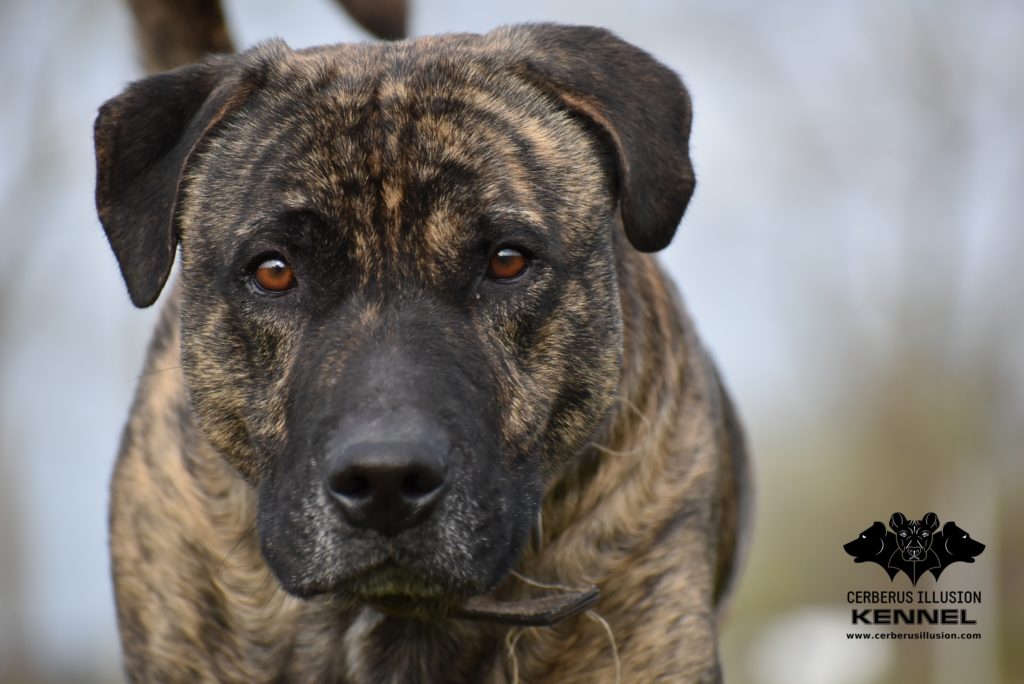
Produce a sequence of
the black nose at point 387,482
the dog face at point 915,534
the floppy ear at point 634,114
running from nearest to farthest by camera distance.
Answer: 1. the black nose at point 387,482
2. the floppy ear at point 634,114
3. the dog face at point 915,534

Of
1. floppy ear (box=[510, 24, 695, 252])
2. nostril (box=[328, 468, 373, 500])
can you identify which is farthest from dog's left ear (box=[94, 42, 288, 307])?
nostril (box=[328, 468, 373, 500])

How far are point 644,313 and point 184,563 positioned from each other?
151cm

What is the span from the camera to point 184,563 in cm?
411

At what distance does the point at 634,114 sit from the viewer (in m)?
3.88

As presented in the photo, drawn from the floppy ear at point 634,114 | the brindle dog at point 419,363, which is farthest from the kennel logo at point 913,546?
the floppy ear at point 634,114

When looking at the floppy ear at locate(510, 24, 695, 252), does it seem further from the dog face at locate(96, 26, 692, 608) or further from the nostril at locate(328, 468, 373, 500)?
the nostril at locate(328, 468, 373, 500)

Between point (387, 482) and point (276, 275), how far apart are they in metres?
0.78

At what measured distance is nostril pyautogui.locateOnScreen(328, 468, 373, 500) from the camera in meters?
3.18

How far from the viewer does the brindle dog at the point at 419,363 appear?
342cm

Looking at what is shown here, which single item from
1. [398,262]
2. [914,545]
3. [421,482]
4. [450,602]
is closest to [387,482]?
[421,482]

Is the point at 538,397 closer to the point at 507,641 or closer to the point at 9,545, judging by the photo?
the point at 507,641

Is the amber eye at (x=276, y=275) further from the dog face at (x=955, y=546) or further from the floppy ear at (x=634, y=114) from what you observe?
the dog face at (x=955, y=546)

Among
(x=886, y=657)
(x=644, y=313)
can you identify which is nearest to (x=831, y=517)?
(x=886, y=657)

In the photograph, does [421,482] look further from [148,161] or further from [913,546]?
[913,546]
